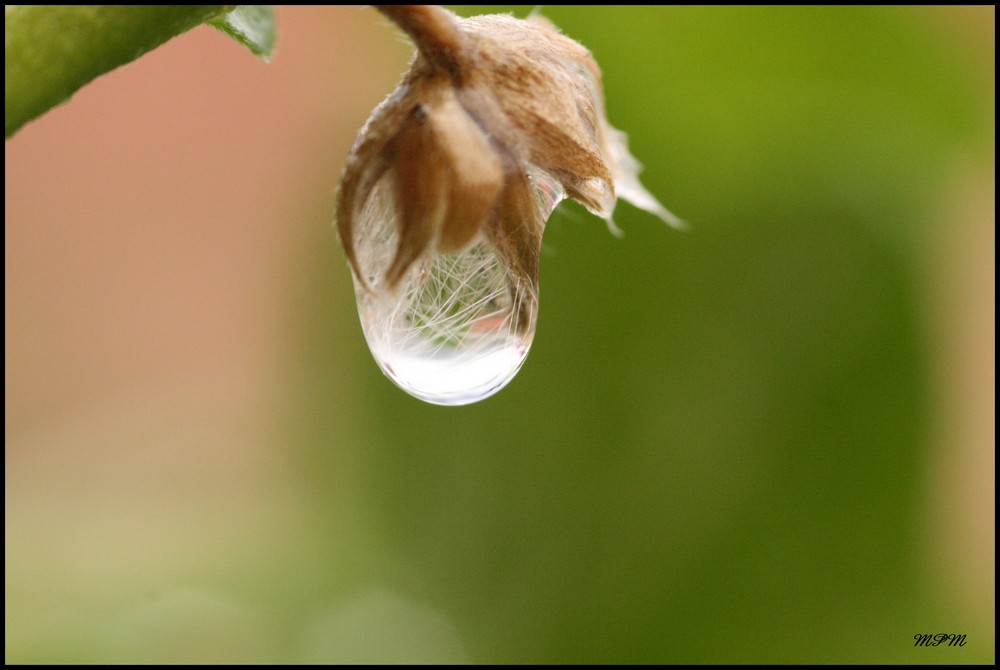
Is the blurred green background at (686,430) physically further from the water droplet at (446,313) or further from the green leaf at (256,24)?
the green leaf at (256,24)

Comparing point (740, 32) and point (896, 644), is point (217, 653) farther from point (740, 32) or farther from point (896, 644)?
point (740, 32)

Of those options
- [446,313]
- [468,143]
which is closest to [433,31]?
[468,143]

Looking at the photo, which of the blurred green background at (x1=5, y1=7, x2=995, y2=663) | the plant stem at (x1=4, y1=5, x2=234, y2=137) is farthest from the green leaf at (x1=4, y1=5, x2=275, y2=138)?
the blurred green background at (x1=5, y1=7, x2=995, y2=663)

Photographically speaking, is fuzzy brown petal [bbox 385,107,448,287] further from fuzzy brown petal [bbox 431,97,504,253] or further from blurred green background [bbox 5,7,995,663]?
blurred green background [bbox 5,7,995,663]

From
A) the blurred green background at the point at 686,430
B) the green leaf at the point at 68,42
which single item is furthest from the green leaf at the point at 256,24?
the blurred green background at the point at 686,430

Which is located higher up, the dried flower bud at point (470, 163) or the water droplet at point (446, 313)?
the dried flower bud at point (470, 163)

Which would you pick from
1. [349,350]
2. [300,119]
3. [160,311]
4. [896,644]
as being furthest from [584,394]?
[160,311]
